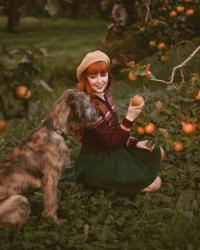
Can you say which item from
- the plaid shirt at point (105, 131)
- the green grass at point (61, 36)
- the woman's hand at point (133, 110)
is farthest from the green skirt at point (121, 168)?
the green grass at point (61, 36)

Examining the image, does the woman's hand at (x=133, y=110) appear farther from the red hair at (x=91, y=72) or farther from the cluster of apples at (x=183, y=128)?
→ the red hair at (x=91, y=72)

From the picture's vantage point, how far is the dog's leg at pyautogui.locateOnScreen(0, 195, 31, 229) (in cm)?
461

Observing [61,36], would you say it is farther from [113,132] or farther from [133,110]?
[133,110]

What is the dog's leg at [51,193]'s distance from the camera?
4930mm

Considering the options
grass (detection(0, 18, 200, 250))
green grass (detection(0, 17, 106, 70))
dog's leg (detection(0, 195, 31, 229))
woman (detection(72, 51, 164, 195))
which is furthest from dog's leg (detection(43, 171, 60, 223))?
green grass (detection(0, 17, 106, 70))

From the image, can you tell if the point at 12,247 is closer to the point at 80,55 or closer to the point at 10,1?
the point at 10,1

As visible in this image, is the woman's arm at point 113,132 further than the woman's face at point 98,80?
No

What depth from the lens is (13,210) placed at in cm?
461

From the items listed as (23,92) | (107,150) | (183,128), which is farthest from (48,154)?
(23,92)

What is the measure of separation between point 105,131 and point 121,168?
52 centimetres

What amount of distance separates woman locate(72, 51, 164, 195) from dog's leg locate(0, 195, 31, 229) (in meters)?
1.11

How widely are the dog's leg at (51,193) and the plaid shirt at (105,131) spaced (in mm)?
694

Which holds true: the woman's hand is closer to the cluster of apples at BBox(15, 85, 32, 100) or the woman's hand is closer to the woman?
the woman

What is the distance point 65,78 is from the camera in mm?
12406
